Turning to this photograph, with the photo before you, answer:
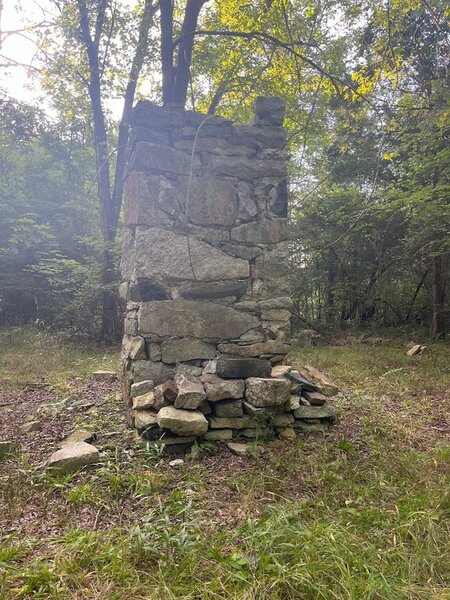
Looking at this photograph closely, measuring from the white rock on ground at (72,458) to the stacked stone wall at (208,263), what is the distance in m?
0.45

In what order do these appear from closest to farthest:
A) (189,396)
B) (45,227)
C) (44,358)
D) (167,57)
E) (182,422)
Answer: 1. (182,422)
2. (189,396)
3. (167,57)
4. (44,358)
5. (45,227)

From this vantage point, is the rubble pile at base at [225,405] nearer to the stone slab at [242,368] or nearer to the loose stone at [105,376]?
the stone slab at [242,368]

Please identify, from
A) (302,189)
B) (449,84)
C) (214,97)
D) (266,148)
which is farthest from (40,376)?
(302,189)

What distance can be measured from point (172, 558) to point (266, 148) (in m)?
3.13

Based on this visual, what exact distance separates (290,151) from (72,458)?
9.21m

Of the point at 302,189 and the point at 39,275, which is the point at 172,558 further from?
the point at 302,189

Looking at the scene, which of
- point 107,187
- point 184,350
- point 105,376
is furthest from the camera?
point 107,187

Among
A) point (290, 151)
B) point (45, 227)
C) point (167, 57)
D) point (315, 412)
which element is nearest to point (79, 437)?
point (315, 412)

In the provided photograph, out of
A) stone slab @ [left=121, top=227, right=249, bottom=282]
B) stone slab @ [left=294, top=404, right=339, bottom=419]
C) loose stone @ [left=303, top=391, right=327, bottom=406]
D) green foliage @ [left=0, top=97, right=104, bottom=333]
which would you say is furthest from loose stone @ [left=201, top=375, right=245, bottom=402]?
green foliage @ [left=0, top=97, right=104, bottom=333]

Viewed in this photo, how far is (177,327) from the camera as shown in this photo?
10.7 ft

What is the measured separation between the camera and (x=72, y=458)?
2.56m

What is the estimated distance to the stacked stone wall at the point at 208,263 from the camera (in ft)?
10.3

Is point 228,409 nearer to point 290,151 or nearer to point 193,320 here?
point 193,320

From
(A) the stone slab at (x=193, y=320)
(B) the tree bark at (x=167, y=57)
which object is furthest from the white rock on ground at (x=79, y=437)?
(B) the tree bark at (x=167, y=57)
